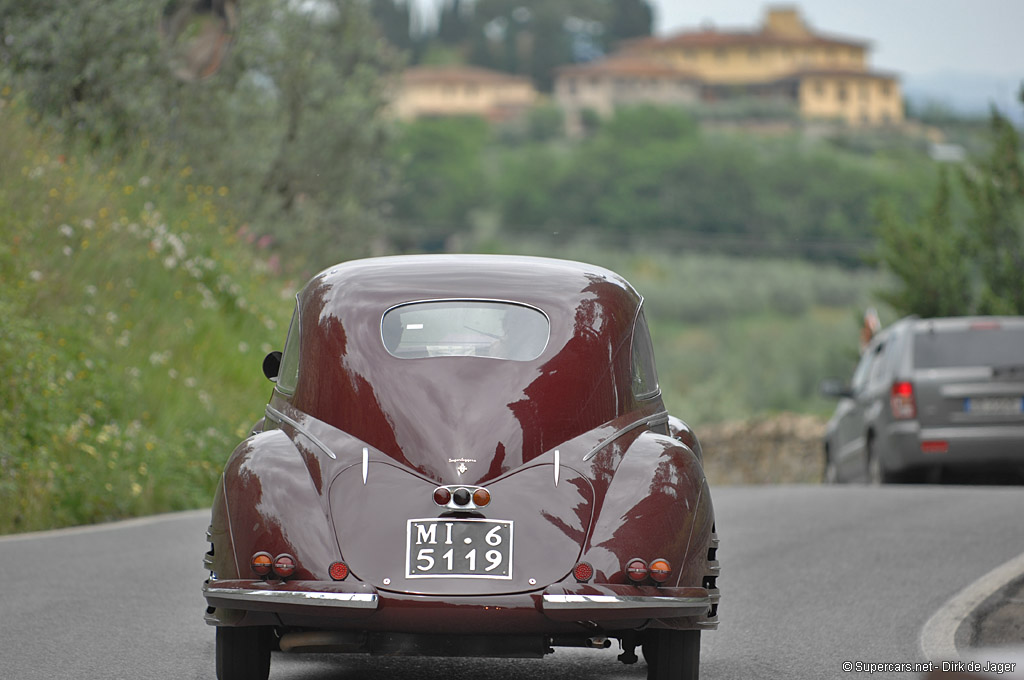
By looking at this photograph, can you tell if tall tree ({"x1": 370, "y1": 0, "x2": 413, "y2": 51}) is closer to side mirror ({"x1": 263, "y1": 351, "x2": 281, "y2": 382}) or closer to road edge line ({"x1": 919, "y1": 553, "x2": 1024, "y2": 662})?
road edge line ({"x1": 919, "y1": 553, "x2": 1024, "y2": 662})

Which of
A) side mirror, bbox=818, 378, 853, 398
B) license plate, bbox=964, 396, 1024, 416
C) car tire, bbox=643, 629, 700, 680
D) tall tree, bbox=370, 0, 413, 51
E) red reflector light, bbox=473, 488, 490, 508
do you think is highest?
red reflector light, bbox=473, 488, 490, 508

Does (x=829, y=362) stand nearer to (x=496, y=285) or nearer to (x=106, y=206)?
(x=106, y=206)

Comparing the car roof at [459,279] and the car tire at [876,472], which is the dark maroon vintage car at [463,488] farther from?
the car tire at [876,472]

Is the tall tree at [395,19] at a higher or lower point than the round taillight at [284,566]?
lower

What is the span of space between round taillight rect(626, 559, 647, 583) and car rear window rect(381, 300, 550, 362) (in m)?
0.99

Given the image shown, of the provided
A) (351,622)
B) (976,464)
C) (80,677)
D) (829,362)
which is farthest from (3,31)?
(829,362)

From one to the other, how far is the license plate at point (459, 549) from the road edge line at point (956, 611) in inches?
96.2

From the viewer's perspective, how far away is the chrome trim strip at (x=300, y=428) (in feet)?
Answer: 20.1

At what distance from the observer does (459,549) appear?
18.8 feet

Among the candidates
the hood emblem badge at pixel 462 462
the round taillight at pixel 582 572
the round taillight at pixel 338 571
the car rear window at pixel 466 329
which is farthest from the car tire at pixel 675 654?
the round taillight at pixel 338 571

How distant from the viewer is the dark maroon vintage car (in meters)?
5.72

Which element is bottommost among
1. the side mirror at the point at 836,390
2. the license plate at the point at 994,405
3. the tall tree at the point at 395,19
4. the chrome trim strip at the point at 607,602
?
the tall tree at the point at 395,19

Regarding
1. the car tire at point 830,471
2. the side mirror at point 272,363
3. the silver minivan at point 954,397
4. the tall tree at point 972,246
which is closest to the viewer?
the side mirror at point 272,363

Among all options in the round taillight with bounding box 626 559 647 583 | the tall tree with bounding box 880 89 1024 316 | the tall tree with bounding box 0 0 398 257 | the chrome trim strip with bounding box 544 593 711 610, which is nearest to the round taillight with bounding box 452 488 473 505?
the chrome trim strip with bounding box 544 593 711 610
